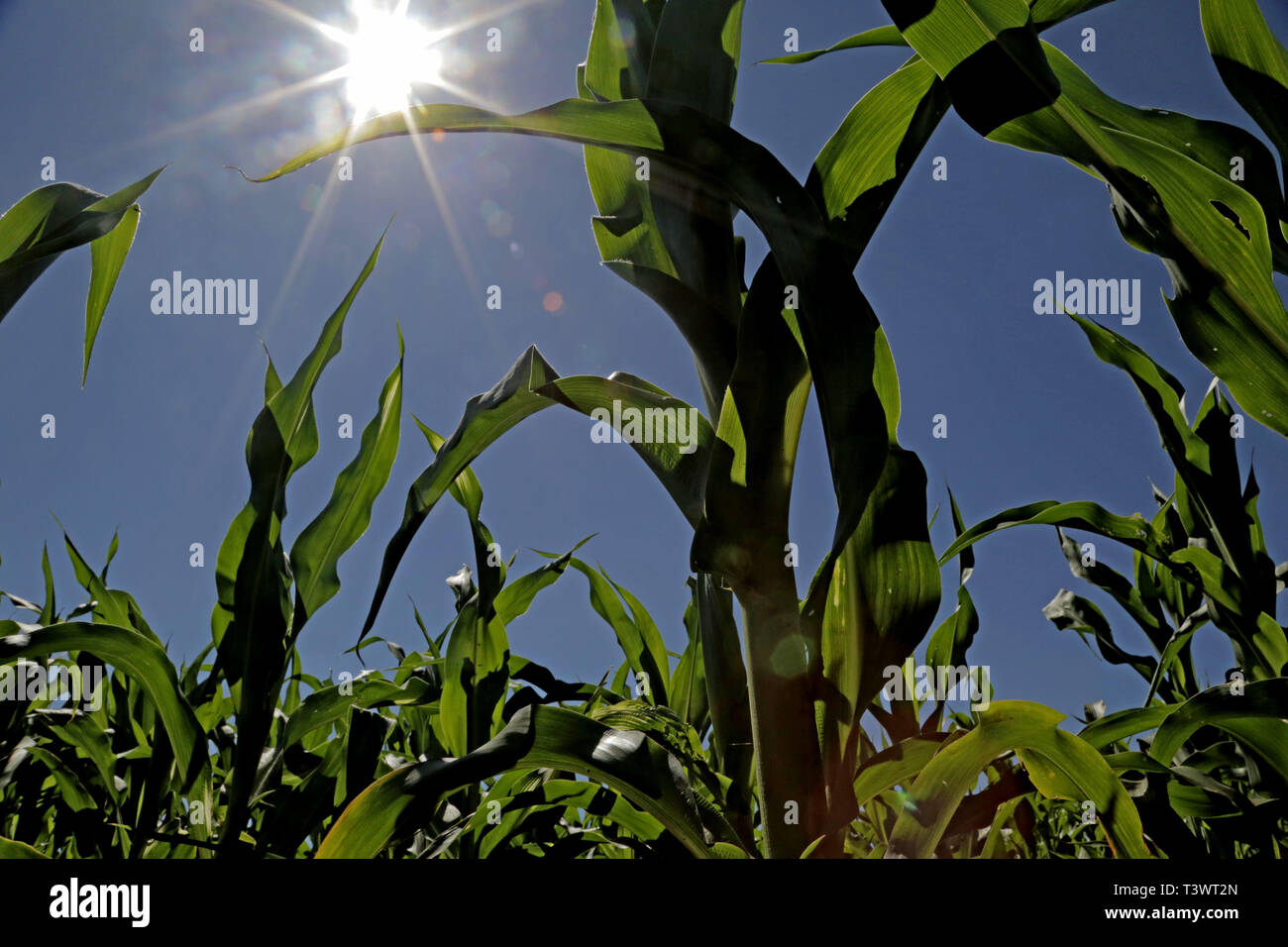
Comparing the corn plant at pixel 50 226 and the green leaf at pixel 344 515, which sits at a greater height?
the corn plant at pixel 50 226

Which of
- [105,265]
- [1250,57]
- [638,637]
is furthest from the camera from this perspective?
[638,637]

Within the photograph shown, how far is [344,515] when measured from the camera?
0.77m

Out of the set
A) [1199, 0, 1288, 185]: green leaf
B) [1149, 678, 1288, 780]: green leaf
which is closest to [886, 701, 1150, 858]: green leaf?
[1149, 678, 1288, 780]: green leaf

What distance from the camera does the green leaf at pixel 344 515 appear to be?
29.3 inches

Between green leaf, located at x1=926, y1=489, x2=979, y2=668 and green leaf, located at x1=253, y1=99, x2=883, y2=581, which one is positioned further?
green leaf, located at x1=926, y1=489, x2=979, y2=668

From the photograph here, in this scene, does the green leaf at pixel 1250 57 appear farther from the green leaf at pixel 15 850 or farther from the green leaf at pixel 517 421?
the green leaf at pixel 15 850

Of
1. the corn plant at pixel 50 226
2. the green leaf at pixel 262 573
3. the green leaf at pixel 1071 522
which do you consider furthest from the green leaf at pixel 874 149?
the corn plant at pixel 50 226

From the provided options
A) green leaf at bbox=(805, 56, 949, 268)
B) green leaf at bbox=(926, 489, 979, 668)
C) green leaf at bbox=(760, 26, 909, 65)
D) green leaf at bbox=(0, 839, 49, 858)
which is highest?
green leaf at bbox=(760, 26, 909, 65)

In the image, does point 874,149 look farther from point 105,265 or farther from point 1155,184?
point 105,265

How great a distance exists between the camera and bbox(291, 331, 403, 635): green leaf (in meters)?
0.75

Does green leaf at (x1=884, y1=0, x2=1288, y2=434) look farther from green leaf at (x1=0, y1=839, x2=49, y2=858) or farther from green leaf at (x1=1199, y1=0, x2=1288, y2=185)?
green leaf at (x1=0, y1=839, x2=49, y2=858)

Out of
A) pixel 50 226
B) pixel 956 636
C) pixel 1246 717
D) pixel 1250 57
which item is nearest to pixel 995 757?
pixel 1246 717
